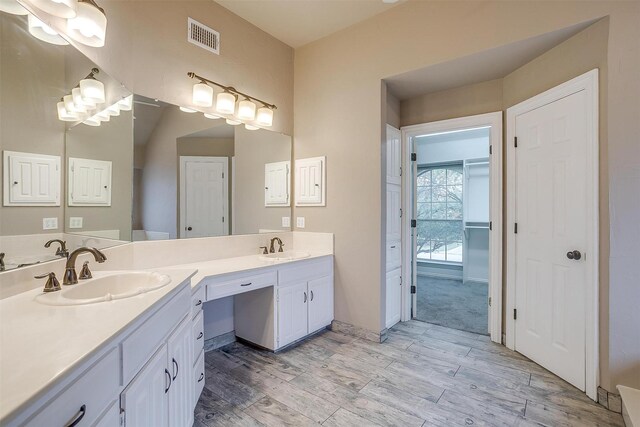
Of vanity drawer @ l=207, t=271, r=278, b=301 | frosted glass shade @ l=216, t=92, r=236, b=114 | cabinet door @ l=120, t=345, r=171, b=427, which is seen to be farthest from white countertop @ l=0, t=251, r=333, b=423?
frosted glass shade @ l=216, t=92, r=236, b=114

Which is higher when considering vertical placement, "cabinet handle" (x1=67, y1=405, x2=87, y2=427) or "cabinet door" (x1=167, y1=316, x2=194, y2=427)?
"cabinet handle" (x1=67, y1=405, x2=87, y2=427)

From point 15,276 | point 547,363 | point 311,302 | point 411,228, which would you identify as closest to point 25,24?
point 15,276

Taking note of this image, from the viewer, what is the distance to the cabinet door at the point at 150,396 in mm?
1000

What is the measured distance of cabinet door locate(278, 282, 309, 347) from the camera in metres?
2.52

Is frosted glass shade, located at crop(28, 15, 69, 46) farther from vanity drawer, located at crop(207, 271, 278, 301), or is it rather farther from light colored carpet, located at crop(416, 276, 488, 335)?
light colored carpet, located at crop(416, 276, 488, 335)

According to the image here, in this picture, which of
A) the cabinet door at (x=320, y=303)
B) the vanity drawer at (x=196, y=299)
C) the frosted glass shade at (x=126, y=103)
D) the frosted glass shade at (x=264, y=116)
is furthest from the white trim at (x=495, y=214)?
the frosted glass shade at (x=126, y=103)

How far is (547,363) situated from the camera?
2.29m

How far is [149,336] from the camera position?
1.14 metres

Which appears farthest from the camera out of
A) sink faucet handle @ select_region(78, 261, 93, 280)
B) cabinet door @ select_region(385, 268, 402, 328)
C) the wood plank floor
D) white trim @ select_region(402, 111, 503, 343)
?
cabinet door @ select_region(385, 268, 402, 328)

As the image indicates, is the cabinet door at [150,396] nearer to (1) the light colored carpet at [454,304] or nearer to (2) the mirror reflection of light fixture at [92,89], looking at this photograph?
(2) the mirror reflection of light fixture at [92,89]

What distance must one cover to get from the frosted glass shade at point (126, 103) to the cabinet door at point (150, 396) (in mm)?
1588

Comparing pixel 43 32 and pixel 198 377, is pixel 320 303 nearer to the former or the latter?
pixel 198 377

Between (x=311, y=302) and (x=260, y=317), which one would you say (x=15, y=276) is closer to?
(x=260, y=317)

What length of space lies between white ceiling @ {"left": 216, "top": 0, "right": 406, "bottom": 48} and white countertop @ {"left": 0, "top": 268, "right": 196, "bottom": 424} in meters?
2.57
